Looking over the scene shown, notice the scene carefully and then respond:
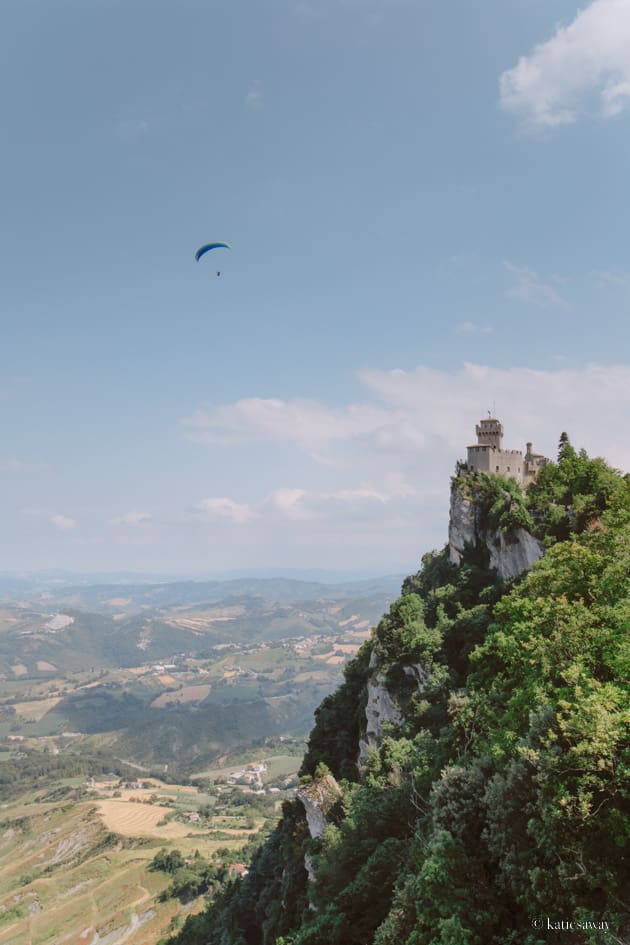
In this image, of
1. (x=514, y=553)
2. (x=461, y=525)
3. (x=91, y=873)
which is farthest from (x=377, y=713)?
(x=91, y=873)

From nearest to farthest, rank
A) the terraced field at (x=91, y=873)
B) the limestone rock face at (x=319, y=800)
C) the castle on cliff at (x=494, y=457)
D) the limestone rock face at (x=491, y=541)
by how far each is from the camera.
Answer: the limestone rock face at (x=319, y=800) → the limestone rock face at (x=491, y=541) → the castle on cliff at (x=494, y=457) → the terraced field at (x=91, y=873)

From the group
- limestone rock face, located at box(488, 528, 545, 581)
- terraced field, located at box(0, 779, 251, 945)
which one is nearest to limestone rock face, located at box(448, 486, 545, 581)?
limestone rock face, located at box(488, 528, 545, 581)

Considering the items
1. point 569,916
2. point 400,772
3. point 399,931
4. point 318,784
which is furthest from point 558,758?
point 318,784

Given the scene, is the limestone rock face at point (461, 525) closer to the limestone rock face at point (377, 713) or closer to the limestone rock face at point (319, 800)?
the limestone rock face at point (377, 713)

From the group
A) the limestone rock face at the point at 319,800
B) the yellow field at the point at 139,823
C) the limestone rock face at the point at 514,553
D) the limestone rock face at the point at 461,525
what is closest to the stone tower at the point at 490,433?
the limestone rock face at the point at 461,525

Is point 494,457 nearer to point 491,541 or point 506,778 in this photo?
point 491,541

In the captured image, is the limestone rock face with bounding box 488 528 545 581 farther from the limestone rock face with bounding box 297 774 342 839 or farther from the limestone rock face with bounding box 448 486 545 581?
the limestone rock face with bounding box 297 774 342 839

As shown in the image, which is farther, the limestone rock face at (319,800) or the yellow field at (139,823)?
the yellow field at (139,823)
